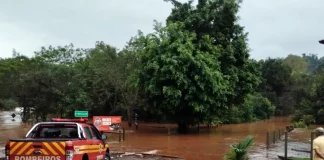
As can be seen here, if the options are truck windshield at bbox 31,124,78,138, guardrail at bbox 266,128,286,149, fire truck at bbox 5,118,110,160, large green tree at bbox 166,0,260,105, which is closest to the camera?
fire truck at bbox 5,118,110,160

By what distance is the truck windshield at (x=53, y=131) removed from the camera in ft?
40.9

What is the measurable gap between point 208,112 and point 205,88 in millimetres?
2632

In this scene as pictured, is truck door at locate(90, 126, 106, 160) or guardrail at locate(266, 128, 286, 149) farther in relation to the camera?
guardrail at locate(266, 128, 286, 149)

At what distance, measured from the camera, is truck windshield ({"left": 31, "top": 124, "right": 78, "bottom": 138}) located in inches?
491

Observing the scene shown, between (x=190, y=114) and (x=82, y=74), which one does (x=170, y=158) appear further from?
(x=82, y=74)

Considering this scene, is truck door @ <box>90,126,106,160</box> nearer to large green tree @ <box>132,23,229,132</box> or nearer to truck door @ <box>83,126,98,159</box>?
truck door @ <box>83,126,98,159</box>

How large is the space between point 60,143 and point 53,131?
227cm

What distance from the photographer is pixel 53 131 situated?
41.6 ft

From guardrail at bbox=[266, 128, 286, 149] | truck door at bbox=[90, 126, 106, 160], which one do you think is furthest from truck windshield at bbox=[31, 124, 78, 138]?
guardrail at bbox=[266, 128, 286, 149]

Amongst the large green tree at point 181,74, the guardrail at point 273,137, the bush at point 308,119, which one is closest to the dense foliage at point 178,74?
the large green tree at point 181,74

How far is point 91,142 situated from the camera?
12.4 metres

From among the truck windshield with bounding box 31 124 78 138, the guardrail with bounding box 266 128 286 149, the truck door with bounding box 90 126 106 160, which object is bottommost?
the guardrail with bounding box 266 128 286 149

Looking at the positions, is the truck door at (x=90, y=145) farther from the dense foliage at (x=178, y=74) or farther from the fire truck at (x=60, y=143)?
the dense foliage at (x=178, y=74)

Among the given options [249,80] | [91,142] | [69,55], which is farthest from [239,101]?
[69,55]
